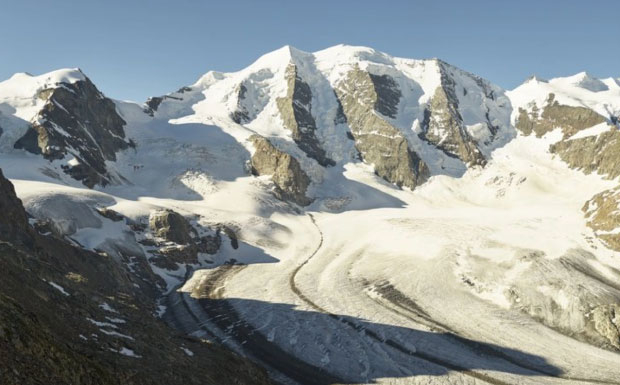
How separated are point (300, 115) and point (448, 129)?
54.0m

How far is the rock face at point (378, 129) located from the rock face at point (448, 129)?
14391 millimetres

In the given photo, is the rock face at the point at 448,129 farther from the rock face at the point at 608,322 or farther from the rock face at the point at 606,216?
the rock face at the point at 608,322

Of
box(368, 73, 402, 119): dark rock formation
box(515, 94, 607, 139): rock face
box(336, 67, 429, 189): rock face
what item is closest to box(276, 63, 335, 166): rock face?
box(336, 67, 429, 189): rock face

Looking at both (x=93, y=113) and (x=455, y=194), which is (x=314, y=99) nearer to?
(x=455, y=194)

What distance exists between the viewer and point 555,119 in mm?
174250

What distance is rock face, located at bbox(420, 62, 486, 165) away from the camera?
163 metres

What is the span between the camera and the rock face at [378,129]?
505ft

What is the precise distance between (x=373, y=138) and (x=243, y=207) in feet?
237

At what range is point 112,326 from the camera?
27.8 meters

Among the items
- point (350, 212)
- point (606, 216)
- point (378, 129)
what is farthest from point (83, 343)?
point (378, 129)

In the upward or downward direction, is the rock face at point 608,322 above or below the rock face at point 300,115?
below

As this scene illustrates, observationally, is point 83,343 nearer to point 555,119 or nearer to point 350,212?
point 350,212

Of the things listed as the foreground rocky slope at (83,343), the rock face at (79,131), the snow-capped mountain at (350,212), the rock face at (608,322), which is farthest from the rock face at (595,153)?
the foreground rocky slope at (83,343)

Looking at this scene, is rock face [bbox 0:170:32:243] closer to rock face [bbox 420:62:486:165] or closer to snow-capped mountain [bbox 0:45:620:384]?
snow-capped mountain [bbox 0:45:620:384]
